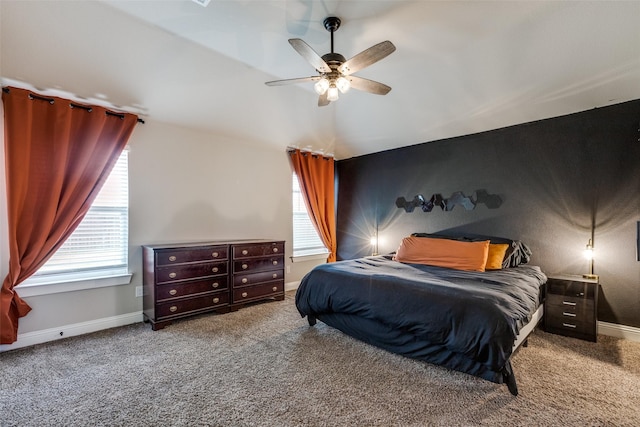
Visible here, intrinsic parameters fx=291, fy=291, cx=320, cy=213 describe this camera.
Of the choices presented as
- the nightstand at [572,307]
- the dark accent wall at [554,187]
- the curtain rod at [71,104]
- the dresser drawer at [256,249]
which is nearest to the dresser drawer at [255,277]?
the dresser drawer at [256,249]

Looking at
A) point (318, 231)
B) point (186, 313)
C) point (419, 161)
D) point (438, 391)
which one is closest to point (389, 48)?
point (438, 391)

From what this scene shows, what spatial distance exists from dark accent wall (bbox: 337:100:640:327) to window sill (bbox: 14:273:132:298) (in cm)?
386

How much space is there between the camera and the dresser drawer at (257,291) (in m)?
3.71

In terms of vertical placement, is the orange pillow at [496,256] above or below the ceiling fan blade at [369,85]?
below

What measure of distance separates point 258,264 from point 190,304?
3.13ft

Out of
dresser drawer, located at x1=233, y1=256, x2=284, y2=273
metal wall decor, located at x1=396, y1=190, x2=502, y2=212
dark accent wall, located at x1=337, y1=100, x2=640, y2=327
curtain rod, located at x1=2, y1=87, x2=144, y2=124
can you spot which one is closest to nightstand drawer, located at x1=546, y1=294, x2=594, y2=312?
dark accent wall, located at x1=337, y1=100, x2=640, y2=327

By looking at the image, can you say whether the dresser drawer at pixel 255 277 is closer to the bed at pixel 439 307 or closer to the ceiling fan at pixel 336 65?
the bed at pixel 439 307

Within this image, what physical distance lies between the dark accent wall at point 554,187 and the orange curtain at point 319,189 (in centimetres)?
117

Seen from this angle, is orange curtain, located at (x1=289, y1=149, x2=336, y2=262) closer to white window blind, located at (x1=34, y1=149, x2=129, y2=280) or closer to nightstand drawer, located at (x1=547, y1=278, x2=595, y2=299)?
white window blind, located at (x1=34, y1=149, x2=129, y2=280)

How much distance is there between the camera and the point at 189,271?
3271 mm

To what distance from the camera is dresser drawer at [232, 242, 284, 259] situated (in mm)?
3693

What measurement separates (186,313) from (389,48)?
128 inches

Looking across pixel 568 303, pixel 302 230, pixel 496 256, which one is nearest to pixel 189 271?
pixel 302 230

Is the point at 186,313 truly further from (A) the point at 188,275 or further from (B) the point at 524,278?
(B) the point at 524,278
